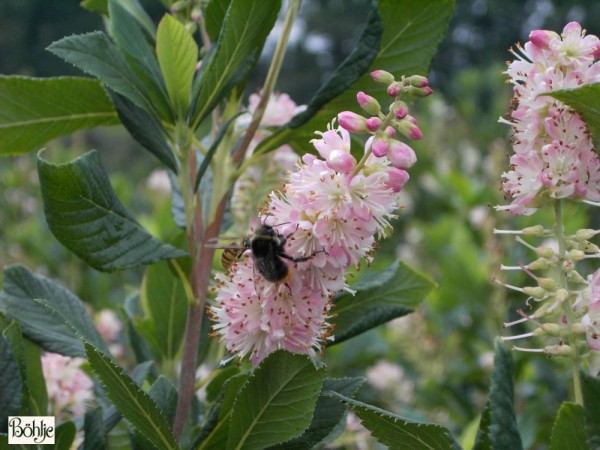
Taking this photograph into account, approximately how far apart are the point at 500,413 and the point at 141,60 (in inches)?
28.8

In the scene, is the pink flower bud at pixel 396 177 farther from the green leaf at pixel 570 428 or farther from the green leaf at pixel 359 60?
the green leaf at pixel 570 428

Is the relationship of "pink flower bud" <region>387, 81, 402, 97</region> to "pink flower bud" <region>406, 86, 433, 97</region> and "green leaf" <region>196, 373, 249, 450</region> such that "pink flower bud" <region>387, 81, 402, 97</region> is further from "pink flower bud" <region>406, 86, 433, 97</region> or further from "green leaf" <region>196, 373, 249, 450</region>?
"green leaf" <region>196, 373, 249, 450</region>

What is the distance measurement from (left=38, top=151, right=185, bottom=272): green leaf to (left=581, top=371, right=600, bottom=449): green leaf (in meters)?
0.58

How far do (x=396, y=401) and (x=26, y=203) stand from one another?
10.4 ft

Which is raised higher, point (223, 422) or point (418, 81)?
point (418, 81)

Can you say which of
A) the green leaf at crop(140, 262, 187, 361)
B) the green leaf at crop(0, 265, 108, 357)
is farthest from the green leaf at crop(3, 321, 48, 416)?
the green leaf at crop(140, 262, 187, 361)

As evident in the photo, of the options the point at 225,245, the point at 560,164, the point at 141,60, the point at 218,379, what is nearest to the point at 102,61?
the point at 141,60

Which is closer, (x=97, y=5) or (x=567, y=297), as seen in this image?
(x=567, y=297)

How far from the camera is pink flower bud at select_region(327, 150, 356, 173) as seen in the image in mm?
984

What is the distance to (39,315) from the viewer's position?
132 centimetres

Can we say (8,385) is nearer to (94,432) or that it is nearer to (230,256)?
(94,432)

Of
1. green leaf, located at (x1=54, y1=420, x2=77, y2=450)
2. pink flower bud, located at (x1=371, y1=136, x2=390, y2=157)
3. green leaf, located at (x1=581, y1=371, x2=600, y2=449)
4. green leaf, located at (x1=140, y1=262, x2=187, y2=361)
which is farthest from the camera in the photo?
green leaf, located at (x1=140, y1=262, x2=187, y2=361)

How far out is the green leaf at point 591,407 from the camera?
867 mm

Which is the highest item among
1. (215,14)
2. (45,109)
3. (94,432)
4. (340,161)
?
(215,14)
